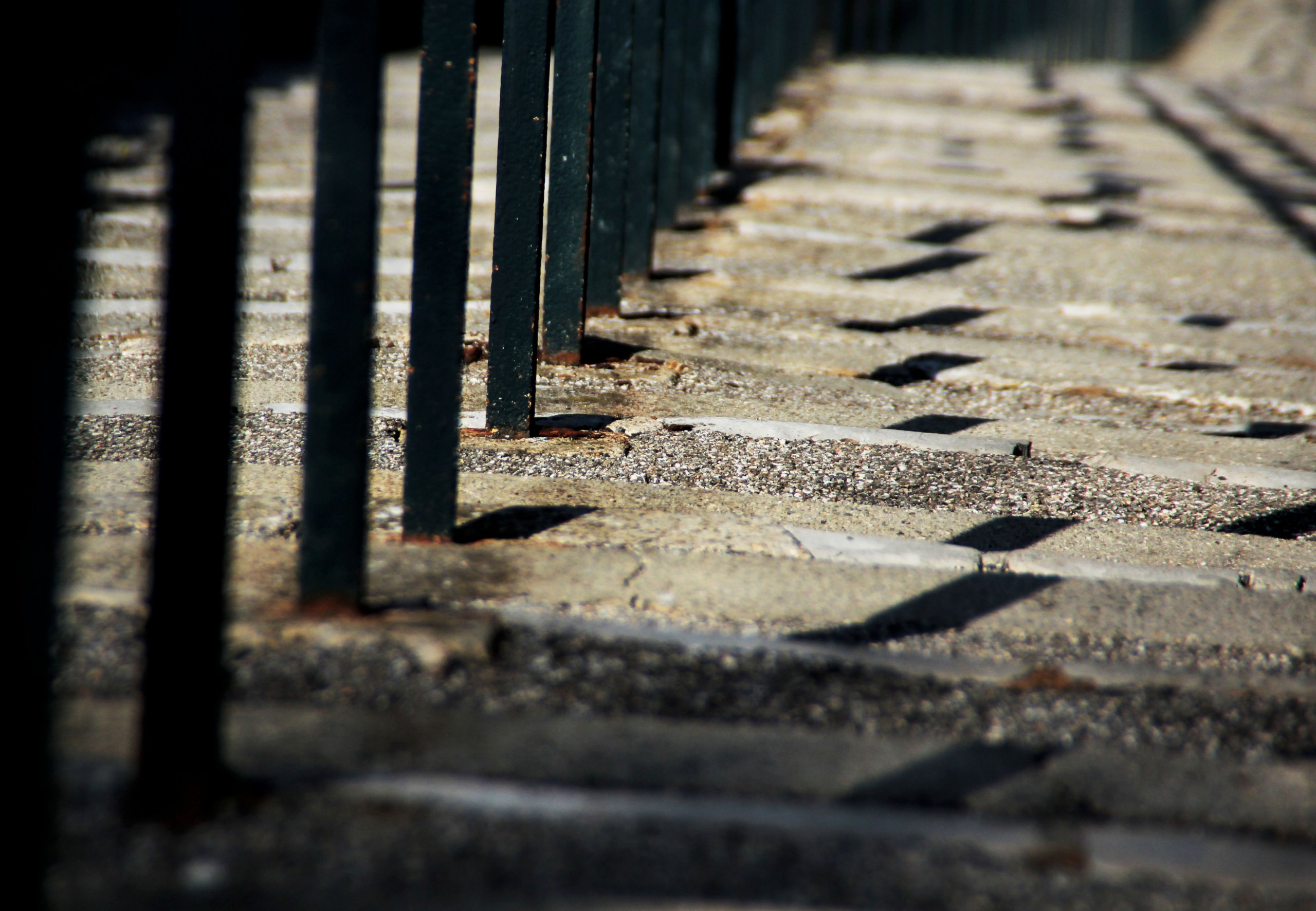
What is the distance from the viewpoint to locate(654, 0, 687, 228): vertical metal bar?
204 inches

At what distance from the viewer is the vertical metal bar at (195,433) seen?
1348 mm

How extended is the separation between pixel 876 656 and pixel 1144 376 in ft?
8.50

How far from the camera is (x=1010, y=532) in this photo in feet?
9.29

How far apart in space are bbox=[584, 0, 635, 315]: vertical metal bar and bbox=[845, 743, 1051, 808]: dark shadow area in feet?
7.71

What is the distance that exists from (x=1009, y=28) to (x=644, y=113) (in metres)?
13.5

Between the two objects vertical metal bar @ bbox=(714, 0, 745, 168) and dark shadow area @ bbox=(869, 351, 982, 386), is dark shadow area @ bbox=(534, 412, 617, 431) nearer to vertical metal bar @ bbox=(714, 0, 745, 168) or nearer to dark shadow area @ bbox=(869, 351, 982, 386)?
dark shadow area @ bbox=(869, 351, 982, 386)

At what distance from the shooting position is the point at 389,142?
7.56 meters

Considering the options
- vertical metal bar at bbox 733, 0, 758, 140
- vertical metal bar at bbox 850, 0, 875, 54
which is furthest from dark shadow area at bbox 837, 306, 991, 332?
vertical metal bar at bbox 850, 0, 875, 54

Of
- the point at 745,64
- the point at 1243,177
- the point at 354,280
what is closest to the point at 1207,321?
the point at 745,64

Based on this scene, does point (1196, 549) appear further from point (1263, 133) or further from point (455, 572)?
point (1263, 133)

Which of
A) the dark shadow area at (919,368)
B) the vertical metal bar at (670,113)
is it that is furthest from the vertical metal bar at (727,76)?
the dark shadow area at (919,368)

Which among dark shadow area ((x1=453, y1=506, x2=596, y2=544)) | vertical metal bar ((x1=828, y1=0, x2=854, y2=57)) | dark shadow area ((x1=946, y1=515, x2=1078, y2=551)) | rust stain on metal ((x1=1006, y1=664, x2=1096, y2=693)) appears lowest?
rust stain on metal ((x1=1006, y1=664, x2=1096, y2=693))

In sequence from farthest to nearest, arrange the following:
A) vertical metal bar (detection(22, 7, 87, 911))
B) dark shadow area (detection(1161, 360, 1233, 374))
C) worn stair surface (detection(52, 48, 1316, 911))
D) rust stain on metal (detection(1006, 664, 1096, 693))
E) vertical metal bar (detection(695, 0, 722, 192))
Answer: vertical metal bar (detection(695, 0, 722, 192))
dark shadow area (detection(1161, 360, 1233, 374))
rust stain on metal (detection(1006, 664, 1096, 693))
worn stair surface (detection(52, 48, 1316, 911))
vertical metal bar (detection(22, 7, 87, 911))

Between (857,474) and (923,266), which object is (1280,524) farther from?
(923,266)
